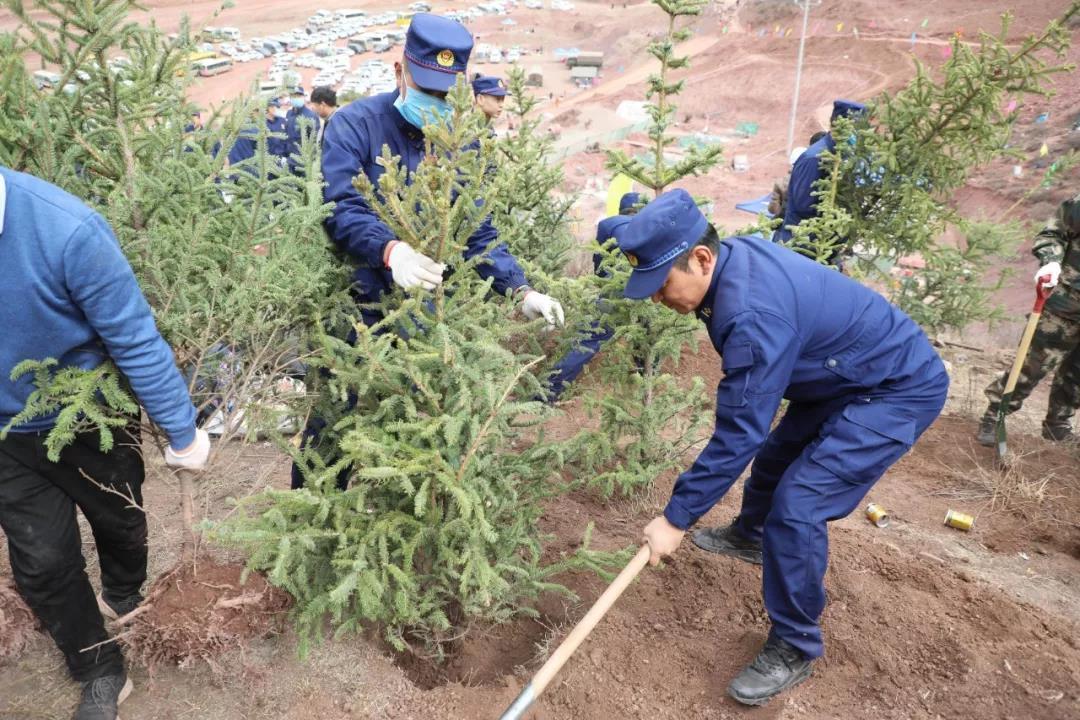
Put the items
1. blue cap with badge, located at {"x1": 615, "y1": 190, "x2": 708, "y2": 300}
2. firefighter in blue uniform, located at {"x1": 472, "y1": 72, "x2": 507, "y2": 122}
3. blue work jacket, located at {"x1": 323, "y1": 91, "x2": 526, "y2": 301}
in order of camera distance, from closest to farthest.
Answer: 1. blue cap with badge, located at {"x1": 615, "y1": 190, "x2": 708, "y2": 300}
2. blue work jacket, located at {"x1": 323, "y1": 91, "x2": 526, "y2": 301}
3. firefighter in blue uniform, located at {"x1": 472, "y1": 72, "x2": 507, "y2": 122}

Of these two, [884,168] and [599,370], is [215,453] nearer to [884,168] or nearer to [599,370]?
[599,370]

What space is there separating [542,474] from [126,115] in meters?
2.13

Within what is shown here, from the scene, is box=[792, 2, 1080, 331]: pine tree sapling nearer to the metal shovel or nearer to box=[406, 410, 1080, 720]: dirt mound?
the metal shovel

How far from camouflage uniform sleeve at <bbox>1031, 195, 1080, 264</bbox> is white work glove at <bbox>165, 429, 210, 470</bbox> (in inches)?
197

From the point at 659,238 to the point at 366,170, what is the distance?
158cm

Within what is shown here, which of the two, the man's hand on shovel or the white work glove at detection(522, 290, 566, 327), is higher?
the white work glove at detection(522, 290, 566, 327)

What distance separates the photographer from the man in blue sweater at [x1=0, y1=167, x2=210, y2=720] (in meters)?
2.08

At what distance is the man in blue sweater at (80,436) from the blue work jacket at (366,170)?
40.1 inches

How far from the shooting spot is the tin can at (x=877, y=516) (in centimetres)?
424

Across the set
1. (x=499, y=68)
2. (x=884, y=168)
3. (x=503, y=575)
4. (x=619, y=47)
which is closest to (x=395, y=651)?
(x=503, y=575)

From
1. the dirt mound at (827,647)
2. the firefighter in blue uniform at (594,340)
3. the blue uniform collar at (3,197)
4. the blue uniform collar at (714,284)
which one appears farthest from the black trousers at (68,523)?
the blue uniform collar at (714,284)

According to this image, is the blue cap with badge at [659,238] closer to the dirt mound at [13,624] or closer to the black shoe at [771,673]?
the black shoe at [771,673]

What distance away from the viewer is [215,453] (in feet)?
9.14

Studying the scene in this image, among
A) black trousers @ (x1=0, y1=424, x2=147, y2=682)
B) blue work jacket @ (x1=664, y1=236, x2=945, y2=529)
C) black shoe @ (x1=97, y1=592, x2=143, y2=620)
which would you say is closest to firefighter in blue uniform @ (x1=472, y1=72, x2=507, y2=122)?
blue work jacket @ (x1=664, y1=236, x2=945, y2=529)
